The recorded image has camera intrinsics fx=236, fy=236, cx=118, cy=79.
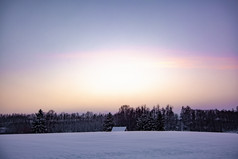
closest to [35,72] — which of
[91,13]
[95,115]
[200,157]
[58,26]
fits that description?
[58,26]

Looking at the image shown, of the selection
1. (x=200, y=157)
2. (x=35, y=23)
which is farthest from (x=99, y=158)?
(x=35, y=23)

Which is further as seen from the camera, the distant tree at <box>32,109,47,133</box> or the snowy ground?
the distant tree at <box>32,109,47,133</box>

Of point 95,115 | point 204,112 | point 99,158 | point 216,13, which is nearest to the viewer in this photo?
point 99,158

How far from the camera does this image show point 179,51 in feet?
87.5

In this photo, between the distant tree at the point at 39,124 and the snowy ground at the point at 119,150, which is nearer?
the snowy ground at the point at 119,150

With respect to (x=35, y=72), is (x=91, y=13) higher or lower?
higher

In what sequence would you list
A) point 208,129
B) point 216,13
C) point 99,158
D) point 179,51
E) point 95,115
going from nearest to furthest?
1. point 99,158
2. point 216,13
3. point 179,51
4. point 208,129
5. point 95,115

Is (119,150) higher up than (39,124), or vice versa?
(119,150)

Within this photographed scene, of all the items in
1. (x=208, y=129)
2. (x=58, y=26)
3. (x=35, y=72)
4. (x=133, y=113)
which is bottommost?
(x=208, y=129)

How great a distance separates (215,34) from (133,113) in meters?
70.8

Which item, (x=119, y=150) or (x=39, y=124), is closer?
(x=119, y=150)

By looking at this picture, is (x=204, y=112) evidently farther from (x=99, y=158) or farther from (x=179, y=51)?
(x=99, y=158)

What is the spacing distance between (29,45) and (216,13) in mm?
18561

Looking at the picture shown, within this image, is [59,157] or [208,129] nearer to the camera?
[59,157]
